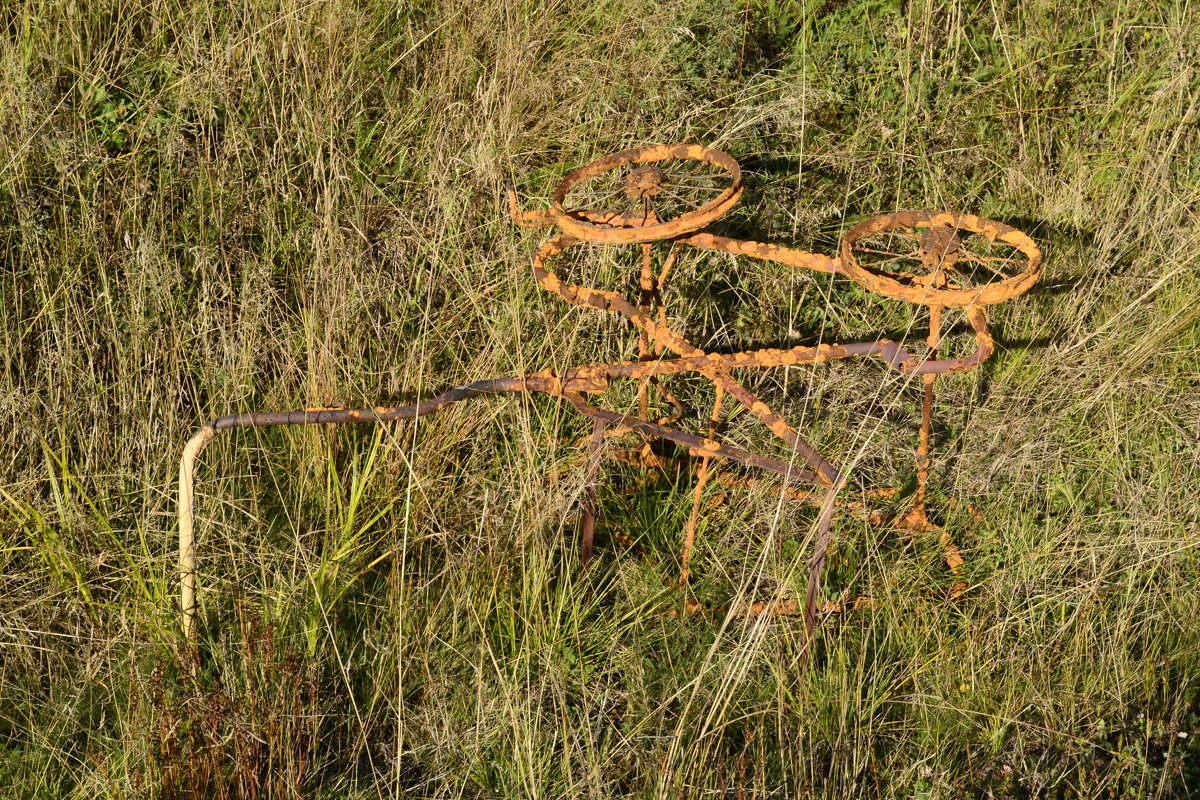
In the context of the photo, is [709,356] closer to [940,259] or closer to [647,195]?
[647,195]

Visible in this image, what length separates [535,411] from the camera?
2.34 meters

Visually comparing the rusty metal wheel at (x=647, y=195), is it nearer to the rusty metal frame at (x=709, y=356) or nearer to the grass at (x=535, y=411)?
the rusty metal frame at (x=709, y=356)

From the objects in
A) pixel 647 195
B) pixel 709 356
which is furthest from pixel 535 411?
pixel 647 195

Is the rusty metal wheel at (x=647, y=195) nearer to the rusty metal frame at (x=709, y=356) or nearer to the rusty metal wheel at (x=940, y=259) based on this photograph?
the rusty metal frame at (x=709, y=356)

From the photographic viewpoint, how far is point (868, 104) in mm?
2898

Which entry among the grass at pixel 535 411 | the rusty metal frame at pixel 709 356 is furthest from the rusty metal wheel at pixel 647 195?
the grass at pixel 535 411

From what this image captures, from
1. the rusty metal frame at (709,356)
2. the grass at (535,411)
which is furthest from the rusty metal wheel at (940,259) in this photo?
the grass at (535,411)

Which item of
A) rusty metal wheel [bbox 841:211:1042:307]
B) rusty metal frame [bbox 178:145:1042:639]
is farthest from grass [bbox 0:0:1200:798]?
rusty metal wheel [bbox 841:211:1042:307]

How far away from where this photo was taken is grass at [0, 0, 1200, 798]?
1940 mm

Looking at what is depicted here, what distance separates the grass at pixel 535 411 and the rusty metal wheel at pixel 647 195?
4.3 inches

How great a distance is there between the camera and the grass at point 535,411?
1940 mm

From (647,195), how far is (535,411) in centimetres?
54

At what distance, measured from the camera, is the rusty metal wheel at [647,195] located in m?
1.96

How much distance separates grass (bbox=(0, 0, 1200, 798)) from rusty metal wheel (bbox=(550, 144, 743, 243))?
11 cm
